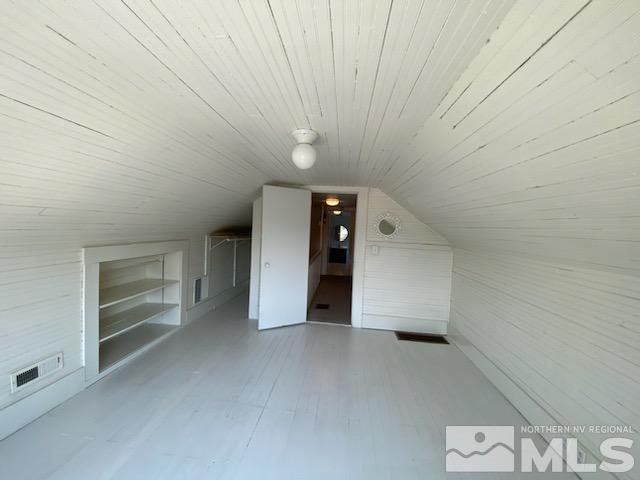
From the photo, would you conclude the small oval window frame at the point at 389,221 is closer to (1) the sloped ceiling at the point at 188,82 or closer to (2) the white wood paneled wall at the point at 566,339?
(2) the white wood paneled wall at the point at 566,339

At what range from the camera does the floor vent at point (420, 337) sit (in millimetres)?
3791

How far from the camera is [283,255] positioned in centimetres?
397

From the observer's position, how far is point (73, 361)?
7.62 ft

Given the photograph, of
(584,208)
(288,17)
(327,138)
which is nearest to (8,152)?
(288,17)

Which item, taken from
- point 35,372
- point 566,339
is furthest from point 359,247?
point 35,372

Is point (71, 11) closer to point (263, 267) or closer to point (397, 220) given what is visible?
point (263, 267)

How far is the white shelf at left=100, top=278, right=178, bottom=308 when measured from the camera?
290 cm

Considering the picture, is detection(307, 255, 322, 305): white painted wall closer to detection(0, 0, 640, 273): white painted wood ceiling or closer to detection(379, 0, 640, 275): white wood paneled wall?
detection(0, 0, 640, 273): white painted wood ceiling

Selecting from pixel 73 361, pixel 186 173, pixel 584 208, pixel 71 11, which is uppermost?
pixel 71 11

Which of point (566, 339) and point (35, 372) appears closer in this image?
point (566, 339)

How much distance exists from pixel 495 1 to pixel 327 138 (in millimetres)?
1384

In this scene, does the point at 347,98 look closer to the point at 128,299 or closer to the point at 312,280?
the point at 128,299

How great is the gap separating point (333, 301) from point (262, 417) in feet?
11.8

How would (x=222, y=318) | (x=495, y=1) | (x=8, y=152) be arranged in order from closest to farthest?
(x=495, y=1) → (x=8, y=152) → (x=222, y=318)
